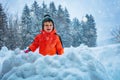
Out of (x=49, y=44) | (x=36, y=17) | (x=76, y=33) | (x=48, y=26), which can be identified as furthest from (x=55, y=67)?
(x=76, y=33)

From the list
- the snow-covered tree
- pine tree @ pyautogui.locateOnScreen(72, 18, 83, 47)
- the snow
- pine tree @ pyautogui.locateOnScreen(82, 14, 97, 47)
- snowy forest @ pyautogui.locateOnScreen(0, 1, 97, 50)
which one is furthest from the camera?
pine tree @ pyautogui.locateOnScreen(82, 14, 97, 47)

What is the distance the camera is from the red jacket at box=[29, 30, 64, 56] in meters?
6.45

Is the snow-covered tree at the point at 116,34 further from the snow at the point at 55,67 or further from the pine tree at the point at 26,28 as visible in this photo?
the snow at the point at 55,67

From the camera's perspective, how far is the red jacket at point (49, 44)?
→ 21.1ft

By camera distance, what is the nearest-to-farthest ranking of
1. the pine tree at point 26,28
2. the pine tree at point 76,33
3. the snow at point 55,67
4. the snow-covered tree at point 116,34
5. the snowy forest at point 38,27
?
1. the snow at point 55,67
2. the snowy forest at point 38,27
3. the pine tree at point 26,28
4. the snow-covered tree at point 116,34
5. the pine tree at point 76,33

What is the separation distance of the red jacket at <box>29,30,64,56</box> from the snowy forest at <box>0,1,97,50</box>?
2643 cm

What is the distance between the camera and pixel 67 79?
160 inches

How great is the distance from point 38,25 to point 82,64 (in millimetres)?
38610

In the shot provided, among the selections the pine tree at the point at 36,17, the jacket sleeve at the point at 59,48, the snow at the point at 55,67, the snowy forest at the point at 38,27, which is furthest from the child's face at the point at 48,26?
the pine tree at the point at 36,17

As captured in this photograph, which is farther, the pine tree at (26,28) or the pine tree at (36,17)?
the pine tree at (36,17)

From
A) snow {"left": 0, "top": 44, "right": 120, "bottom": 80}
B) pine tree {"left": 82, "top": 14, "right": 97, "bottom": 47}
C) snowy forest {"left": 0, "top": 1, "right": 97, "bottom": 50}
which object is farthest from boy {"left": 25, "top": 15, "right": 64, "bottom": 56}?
pine tree {"left": 82, "top": 14, "right": 97, "bottom": 47}

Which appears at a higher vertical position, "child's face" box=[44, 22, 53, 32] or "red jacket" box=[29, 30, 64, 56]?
"child's face" box=[44, 22, 53, 32]

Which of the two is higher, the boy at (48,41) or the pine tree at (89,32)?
the boy at (48,41)

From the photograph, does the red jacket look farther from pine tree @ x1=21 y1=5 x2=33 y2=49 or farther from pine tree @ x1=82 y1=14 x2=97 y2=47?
pine tree @ x1=82 y1=14 x2=97 y2=47
